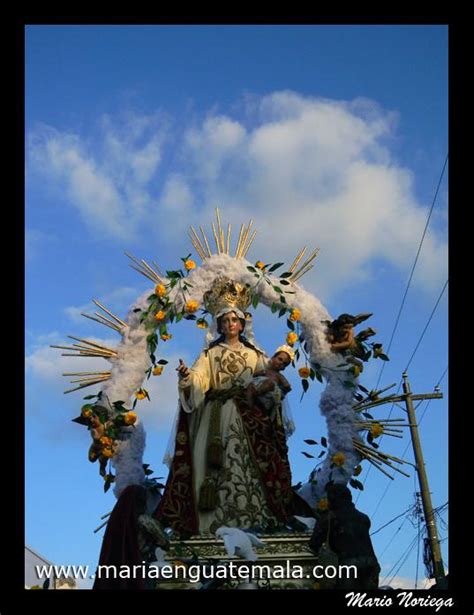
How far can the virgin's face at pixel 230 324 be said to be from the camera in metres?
16.3

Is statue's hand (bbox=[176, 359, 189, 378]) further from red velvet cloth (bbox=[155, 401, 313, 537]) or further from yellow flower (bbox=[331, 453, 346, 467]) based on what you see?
yellow flower (bbox=[331, 453, 346, 467])

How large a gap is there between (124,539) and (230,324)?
3327 mm

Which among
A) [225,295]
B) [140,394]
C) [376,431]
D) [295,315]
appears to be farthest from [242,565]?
[225,295]

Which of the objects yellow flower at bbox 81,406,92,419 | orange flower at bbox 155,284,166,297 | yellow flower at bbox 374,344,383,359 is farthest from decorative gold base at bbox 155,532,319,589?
orange flower at bbox 155,284,166,297

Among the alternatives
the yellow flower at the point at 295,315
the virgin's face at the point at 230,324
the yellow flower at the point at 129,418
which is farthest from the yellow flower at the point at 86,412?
the yellow flower at the point at 295,315

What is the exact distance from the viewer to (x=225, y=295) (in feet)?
54.0

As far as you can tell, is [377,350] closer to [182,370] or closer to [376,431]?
[376,431]

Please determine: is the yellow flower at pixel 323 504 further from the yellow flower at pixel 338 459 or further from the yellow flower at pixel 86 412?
the yellow flower at pixel 86 412

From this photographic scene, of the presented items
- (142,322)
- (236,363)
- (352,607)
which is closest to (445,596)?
(352,607)

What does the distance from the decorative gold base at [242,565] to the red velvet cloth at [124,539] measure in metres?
0.40

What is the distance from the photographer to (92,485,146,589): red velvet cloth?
14109mm

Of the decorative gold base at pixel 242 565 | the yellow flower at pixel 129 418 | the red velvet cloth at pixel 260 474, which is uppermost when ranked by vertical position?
the yellow flower at pixel 129 418

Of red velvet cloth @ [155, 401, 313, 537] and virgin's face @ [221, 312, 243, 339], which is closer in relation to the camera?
red velvet cloth @ [155, 401, 313, 537]

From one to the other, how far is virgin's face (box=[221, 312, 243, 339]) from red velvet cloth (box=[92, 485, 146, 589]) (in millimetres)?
2513
